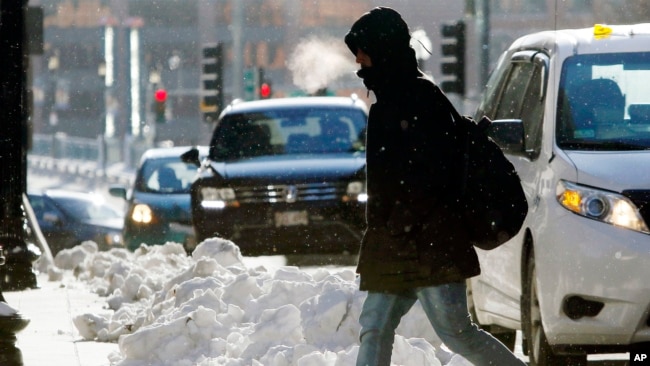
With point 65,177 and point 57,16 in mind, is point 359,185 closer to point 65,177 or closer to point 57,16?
point 65,177

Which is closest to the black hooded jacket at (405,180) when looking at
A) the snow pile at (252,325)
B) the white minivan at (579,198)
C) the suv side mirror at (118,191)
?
the snow pile at (252,325)

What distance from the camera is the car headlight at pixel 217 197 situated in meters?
15.2

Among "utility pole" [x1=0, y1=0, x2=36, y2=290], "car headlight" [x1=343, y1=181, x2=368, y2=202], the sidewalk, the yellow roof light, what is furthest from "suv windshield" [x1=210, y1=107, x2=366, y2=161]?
the yellow roof light

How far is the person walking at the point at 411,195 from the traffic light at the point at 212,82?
29298 mm

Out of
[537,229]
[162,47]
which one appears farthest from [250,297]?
[162,47]

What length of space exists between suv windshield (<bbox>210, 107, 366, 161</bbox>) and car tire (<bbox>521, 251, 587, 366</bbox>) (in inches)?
303

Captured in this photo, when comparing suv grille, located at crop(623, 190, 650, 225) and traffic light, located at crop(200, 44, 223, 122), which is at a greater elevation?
suv grille, located at crop(623, 190, 650, 225)

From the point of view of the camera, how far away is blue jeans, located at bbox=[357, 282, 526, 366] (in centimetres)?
575

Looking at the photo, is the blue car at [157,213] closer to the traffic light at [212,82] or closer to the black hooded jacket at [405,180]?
the black hooded jacket at [405,180]

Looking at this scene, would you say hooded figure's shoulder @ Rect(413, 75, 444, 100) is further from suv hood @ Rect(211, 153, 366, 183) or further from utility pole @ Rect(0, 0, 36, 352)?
suv hood @ Rect(211, 153, 366, 183)

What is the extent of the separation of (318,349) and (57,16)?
121m

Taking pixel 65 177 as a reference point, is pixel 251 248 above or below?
above

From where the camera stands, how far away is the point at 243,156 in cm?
1603

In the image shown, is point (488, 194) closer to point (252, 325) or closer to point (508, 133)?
point (508, 133)
